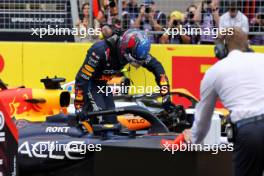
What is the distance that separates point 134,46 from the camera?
7520mm

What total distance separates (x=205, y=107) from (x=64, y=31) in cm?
747

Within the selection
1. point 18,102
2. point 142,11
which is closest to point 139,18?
point 142,11

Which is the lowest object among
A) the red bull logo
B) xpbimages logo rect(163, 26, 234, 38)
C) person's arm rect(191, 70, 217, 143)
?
the red bull logo

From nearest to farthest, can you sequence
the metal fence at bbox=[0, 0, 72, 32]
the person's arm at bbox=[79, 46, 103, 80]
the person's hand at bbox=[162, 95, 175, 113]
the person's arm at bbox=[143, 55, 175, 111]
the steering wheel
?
the steering wheel, the person's arm at bbox=[79, 46, 103, 80], the person's hand at bbox=[162, 95, 175, 113], the person's arm at bbox=[143, 55, 175, 111], the metal fence at bbox=[0, 0, 72, 32]

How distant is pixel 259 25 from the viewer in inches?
460

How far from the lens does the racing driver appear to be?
24.9ft

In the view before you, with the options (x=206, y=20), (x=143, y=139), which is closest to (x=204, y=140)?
(x=143, y=139)

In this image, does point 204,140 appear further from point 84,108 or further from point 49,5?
point 49,5

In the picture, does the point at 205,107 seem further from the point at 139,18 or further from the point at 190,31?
the point at 139,18

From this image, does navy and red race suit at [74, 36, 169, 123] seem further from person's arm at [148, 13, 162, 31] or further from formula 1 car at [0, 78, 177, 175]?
person's arm at [148, 13, 162, 31]

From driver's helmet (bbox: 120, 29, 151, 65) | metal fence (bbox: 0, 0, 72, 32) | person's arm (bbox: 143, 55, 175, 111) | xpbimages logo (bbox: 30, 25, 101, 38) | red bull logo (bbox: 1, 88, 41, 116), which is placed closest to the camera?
red bull logo (bbox: 1, 88, 41, 116)

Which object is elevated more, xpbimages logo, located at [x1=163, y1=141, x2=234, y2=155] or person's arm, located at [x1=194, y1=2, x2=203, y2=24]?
person's arm, located at [x1=194, y1=2, x2=203, y2=24]

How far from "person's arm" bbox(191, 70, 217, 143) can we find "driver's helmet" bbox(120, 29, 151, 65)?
276 cm

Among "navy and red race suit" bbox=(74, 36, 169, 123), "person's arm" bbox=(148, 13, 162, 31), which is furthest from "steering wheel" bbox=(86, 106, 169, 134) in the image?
"person's arm" bbox=(148, 13, 162, 31)
